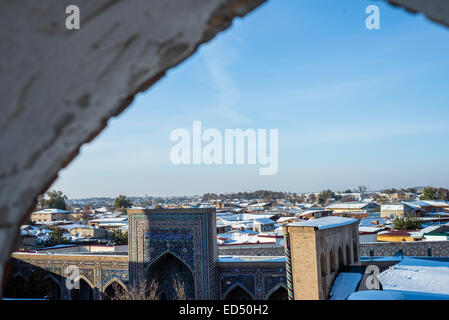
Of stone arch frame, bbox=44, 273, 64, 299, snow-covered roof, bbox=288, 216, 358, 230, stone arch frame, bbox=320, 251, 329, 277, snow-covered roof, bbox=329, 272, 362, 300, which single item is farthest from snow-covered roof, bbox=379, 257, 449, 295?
stone arch frame, bbox=44, 273, 64, 299

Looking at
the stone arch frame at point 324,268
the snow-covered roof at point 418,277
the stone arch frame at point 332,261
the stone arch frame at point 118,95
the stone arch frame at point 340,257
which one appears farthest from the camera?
the stone arch frame at point 340,257

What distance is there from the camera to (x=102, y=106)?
0.63 metres

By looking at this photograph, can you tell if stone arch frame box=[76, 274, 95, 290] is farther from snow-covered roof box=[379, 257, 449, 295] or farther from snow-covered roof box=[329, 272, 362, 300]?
snow-covered roof box=[379, 257, 449, 295]

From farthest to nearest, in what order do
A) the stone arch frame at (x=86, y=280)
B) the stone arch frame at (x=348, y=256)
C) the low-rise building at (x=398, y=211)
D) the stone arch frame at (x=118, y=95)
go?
the low-rise building at (x=398, y=211)
the stone arch frame at (x=86, y=280)
the stone arch frame at (x=348, y=256)
the stone arch frame at (x=118, y=95)

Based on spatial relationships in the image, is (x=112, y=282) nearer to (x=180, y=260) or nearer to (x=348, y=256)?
(x=180, y=260)

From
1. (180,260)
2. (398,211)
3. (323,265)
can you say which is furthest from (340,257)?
(398,211)

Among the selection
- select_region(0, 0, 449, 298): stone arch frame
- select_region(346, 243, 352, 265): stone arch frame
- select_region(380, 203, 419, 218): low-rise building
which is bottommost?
select_region(380, 203, 419, 218): low-rise building

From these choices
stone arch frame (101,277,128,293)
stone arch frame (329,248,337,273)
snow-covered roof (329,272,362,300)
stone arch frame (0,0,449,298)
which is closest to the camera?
stone arch frame (0,0,449,298)

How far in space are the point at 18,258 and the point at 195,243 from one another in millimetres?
5327

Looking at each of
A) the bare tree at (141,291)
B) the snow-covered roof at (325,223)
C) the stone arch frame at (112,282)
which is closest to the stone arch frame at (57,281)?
the stone arch frame at (112,282)

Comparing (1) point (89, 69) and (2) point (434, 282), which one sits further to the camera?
(2) point (434, 282)

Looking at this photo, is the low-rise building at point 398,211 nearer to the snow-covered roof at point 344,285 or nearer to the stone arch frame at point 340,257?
the stone arch frame at point 340,257
